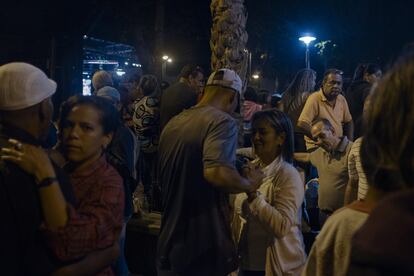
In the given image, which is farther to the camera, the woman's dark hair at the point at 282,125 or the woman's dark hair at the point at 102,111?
the woman's dark hair at the point at 282,125

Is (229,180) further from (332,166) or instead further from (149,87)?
(149,87)

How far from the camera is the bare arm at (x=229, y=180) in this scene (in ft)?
11.0

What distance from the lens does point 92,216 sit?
2.53 m

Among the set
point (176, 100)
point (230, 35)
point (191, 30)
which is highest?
point (191, 30)

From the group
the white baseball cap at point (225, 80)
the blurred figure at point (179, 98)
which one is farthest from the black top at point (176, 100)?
the white baseball cap at point (225, 80)

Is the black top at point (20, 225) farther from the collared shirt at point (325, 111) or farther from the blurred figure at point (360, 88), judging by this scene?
the blurred figure at point (360, 88)

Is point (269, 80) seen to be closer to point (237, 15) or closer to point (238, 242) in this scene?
point (237, 15)

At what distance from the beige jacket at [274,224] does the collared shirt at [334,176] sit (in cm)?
188

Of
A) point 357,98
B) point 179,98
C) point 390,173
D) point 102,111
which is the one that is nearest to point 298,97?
point 357,98

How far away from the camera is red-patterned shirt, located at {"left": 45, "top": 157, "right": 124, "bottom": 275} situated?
7.85 feet

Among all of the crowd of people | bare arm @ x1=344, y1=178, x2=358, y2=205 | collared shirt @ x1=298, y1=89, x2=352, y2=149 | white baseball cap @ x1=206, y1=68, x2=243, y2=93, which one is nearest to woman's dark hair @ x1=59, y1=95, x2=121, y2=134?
the crowd of people

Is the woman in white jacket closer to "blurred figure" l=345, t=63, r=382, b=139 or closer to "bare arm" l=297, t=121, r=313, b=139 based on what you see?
"bare arm" l=297, t=121, r=313, b=139

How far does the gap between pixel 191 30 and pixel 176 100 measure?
25.4ft

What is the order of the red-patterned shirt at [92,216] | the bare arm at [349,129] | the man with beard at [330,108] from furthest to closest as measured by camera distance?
the bare arm at [349,129], the man with beard at [330,108], the red-patterned shirt at [92,216]
